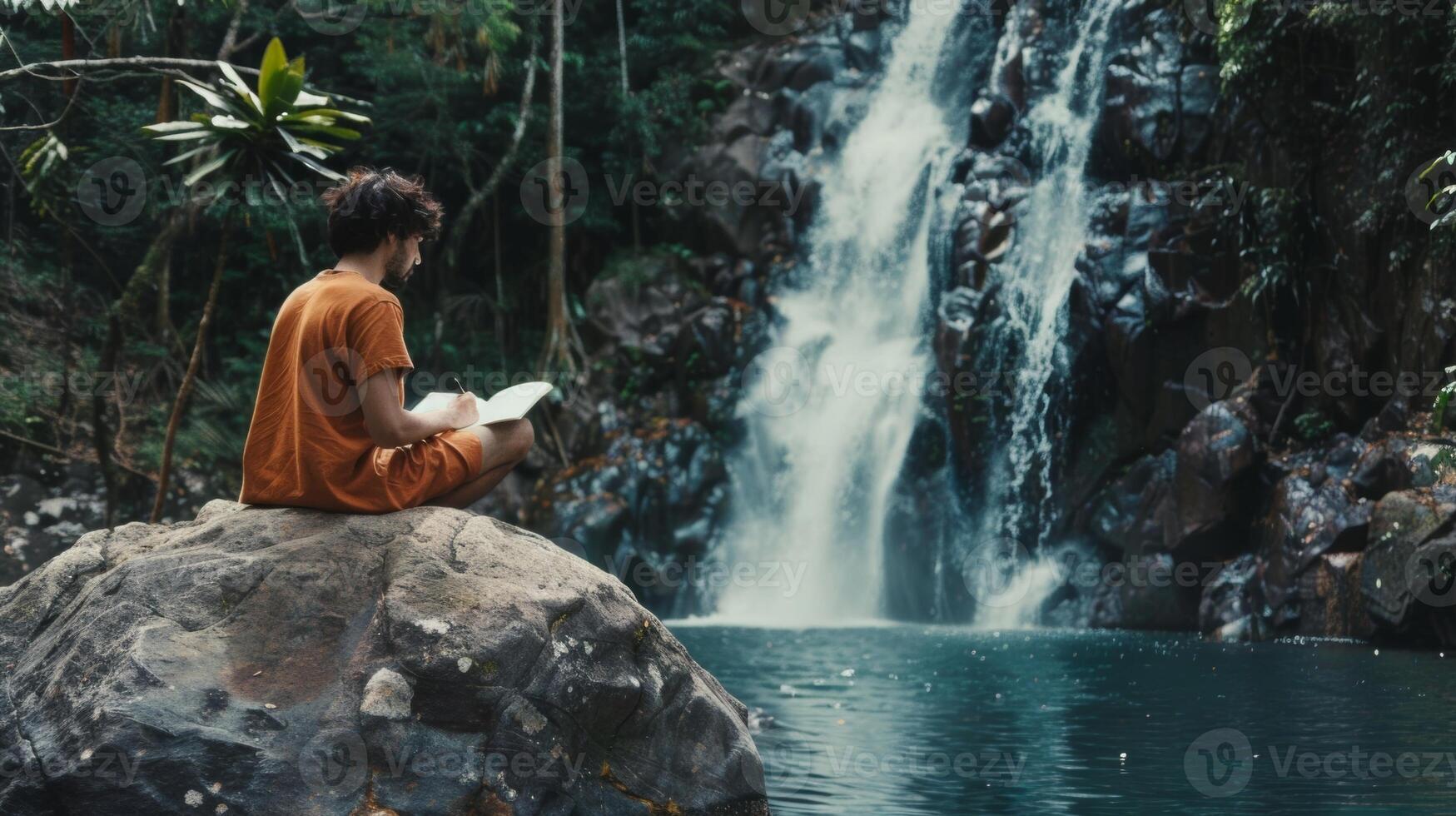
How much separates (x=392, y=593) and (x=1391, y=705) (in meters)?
6.18

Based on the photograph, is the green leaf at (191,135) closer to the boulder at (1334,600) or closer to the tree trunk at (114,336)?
the tree trunk at (114,336)

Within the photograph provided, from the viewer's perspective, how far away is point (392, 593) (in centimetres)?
385

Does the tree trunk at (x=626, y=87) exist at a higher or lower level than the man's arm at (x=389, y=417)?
higher

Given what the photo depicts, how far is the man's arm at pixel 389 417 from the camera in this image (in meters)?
3.98

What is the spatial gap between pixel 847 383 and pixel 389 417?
44.1 feet

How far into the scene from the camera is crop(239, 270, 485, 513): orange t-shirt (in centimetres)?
405

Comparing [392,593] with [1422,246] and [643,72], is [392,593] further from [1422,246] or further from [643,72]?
[643,72]

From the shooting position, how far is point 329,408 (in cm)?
406

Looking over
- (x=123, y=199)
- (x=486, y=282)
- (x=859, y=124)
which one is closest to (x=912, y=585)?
(x=859, y=124)

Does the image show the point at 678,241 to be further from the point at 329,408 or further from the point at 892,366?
the point at 329,408

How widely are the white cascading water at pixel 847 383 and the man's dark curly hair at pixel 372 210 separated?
36.8 feet

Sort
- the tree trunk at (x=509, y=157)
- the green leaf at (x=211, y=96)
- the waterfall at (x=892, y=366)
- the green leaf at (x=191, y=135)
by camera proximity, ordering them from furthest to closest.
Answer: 1. the tree trunk at (x=509, y=157)
2. the waterfall at (x=892, y=366)
3. the green leaf at (x=191, y=135)
4. the green leaf at (x=211, y=96)

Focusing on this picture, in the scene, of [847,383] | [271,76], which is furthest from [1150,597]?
[271,76]

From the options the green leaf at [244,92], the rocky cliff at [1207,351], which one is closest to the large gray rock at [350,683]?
the green leaf at [244,92]
